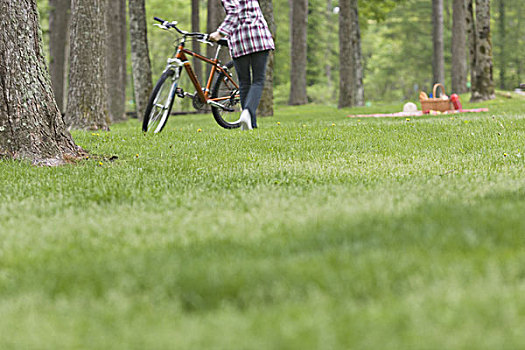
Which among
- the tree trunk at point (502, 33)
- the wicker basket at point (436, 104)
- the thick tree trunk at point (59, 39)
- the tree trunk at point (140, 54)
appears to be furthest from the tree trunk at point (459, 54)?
the tree trunk at point (502, 33)

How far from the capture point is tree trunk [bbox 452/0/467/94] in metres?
28.5

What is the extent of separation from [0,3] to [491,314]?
6.05 meters

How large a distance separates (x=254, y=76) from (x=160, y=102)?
4.65 feet

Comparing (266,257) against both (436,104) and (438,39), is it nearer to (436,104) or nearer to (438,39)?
(436,104)

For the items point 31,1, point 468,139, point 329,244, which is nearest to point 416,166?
point 468,139

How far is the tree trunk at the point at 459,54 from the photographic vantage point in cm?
2853

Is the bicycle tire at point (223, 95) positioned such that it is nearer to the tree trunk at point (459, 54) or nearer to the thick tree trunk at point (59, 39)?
the thick tree trunk at point (59, 39)

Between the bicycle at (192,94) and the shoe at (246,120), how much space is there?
802 millimetres

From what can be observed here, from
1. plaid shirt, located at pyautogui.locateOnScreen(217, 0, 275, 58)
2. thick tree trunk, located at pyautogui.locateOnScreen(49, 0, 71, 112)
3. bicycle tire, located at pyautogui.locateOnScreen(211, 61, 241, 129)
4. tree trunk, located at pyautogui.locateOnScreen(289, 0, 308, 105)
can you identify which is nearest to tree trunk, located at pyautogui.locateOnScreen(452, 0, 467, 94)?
tree trunk, located at pyautogui.locateOnScreen(289, 0, 308, 105)

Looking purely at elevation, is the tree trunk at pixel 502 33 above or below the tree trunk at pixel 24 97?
above

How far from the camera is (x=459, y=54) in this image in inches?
1124

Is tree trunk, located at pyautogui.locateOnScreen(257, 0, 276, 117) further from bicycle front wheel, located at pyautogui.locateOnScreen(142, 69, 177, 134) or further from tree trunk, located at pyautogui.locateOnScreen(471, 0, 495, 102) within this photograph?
tree trunk, located at pyautogui.locateOnScreen(471, 0, 495, 102)

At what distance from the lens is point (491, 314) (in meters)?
2.18

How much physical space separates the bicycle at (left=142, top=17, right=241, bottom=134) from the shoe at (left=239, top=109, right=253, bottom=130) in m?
0.80
